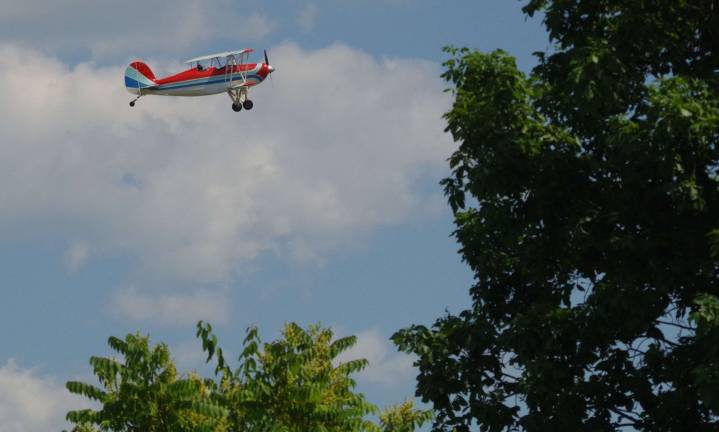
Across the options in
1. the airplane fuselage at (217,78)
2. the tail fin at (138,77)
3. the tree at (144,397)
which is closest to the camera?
the tree at (144,397)

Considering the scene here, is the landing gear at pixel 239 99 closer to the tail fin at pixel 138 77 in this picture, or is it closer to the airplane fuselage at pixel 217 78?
the airplane fuselage at pixel 217 78

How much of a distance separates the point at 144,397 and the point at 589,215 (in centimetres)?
838

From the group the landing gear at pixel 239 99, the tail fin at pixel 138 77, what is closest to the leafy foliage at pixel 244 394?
the landing gear at pixel 239 99

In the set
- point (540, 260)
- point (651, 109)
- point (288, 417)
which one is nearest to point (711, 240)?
point (651, 109)

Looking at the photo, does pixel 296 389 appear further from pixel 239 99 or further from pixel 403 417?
pixel 239 99

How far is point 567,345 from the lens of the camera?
2475cm

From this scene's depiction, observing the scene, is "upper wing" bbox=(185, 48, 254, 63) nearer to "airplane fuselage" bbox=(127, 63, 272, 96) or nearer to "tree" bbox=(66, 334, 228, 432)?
"airplane fuselage" bbox=(127, 63, 272, 96)

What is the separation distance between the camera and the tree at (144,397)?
22.9 meters

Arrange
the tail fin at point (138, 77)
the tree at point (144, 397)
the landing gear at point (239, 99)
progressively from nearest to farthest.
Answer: the tree at point (144, 397)
the landing gear at point (239, 99)
the tail fin at point (138, 77)

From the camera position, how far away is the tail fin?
79.1 m

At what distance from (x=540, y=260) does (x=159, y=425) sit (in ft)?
24.9

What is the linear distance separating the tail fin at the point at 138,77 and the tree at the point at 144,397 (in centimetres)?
5660

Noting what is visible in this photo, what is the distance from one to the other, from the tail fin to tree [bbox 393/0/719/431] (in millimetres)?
54871

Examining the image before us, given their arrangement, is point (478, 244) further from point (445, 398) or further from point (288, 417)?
point (288, 417)
